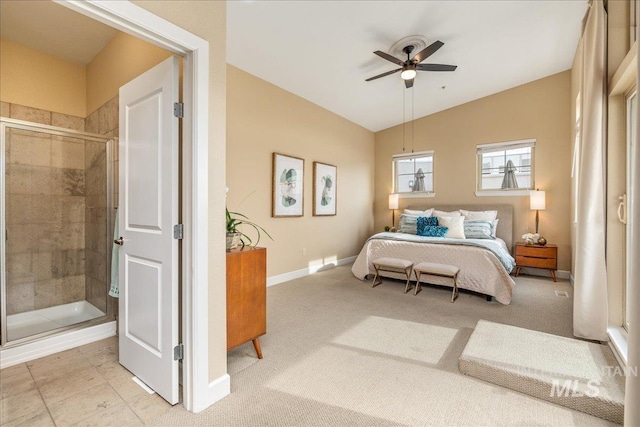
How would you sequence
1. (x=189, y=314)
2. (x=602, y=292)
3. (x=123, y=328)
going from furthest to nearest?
(x=602, y=292) → (x=123, y=328) → (x=189, y=314)

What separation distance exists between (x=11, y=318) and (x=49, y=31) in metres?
2.73

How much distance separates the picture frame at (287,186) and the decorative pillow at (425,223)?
2.08 metres

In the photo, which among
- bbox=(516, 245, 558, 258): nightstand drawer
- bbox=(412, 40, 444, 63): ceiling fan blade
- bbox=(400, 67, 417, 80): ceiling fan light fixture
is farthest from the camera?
bbox=(516, 245, 558, 258): nightstand drawer

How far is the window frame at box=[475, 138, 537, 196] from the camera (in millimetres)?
5203

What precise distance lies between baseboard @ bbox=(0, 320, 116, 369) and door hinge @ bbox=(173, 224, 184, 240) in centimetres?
171

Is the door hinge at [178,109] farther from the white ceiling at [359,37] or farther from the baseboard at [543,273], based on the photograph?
the baseboard at [543,273]

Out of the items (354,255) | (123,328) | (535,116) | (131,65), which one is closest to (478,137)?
(535,116)

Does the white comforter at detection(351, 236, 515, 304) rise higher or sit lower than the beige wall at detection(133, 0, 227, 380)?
lower

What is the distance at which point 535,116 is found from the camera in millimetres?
5113

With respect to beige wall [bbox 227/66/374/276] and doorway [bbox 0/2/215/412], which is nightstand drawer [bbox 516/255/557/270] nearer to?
beige wall [bbox 227/66/374/276]

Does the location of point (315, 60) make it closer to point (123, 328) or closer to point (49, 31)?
point (49, 31)

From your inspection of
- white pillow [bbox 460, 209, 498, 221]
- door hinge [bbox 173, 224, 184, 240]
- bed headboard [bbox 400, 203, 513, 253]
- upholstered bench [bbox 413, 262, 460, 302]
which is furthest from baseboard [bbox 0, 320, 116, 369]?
bed headboard [bbox 400, 203, 513, 253]

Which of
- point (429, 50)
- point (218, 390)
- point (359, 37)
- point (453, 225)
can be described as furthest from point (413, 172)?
point (218, 390)

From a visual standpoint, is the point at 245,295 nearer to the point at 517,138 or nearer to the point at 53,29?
the point at 53,29
